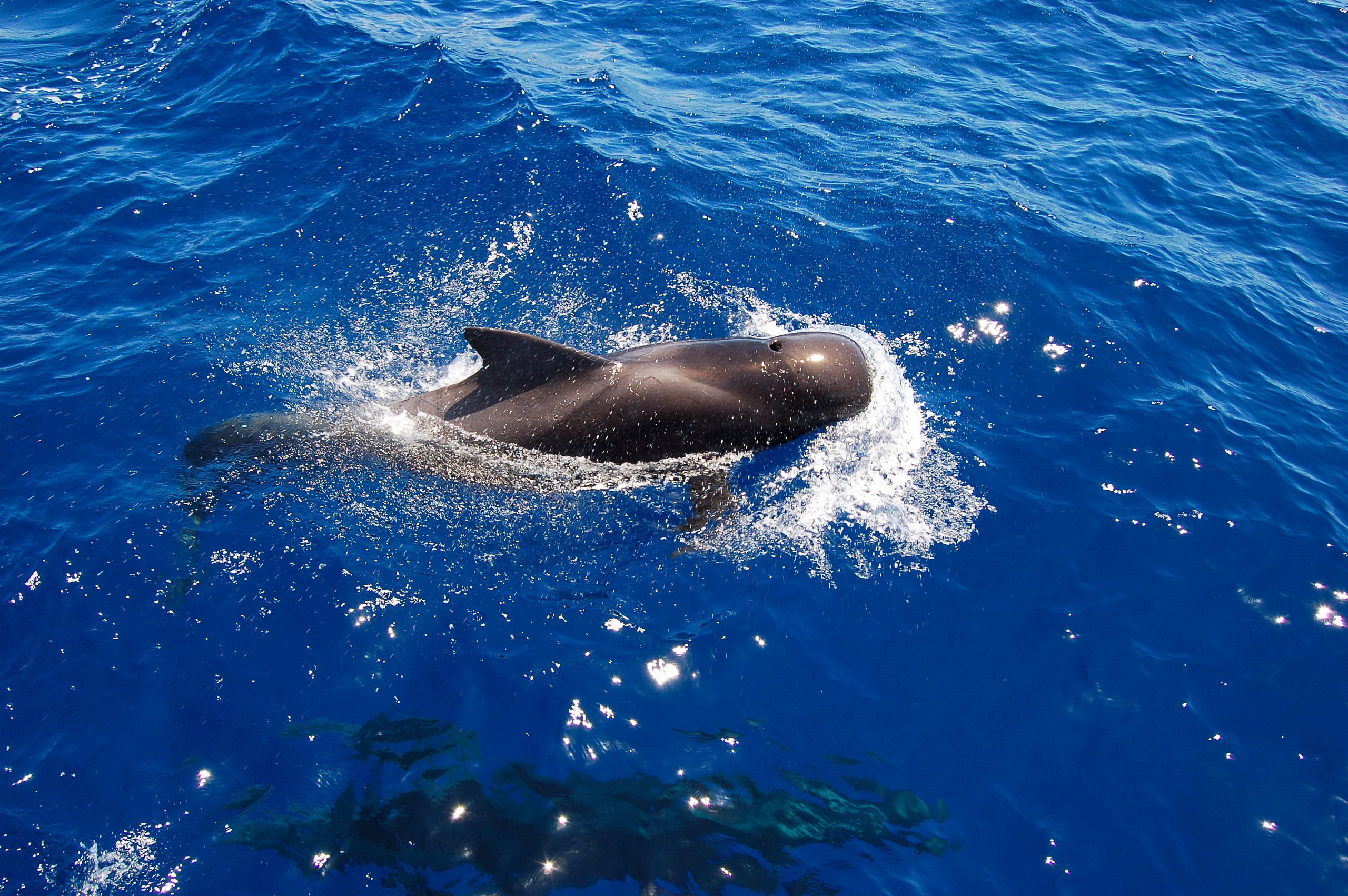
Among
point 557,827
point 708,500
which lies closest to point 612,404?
point 708,500

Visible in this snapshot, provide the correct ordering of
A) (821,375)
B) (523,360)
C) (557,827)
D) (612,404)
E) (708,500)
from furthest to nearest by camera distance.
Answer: (821,375) → (523,360) → (612,404) → (708,500) → (557,827)

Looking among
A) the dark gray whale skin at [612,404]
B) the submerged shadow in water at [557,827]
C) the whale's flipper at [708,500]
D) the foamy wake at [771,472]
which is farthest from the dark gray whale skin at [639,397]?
the submerged shadow in water at [557,827]

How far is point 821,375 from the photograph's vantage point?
11.7m

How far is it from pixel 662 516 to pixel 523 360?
2942mm

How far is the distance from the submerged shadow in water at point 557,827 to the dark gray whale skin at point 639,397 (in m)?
4.17

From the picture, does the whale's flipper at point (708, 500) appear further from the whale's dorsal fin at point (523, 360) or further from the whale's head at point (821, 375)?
the whale's dorsal fin at point (523, 360)

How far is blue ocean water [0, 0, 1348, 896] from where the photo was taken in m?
8.00

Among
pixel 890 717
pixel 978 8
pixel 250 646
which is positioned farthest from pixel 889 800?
pixel 978 8

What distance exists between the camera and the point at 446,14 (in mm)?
23438

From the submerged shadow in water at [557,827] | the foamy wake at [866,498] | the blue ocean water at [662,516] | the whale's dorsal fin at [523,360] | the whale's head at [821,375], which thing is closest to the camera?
the submerged shadow in water at [557,827]

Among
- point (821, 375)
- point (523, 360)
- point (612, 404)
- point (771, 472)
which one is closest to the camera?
point (612, 404)

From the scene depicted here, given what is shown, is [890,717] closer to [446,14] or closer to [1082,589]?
[1082,589]

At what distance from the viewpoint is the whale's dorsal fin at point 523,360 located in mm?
10664

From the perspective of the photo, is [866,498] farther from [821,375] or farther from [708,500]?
[708,500]
